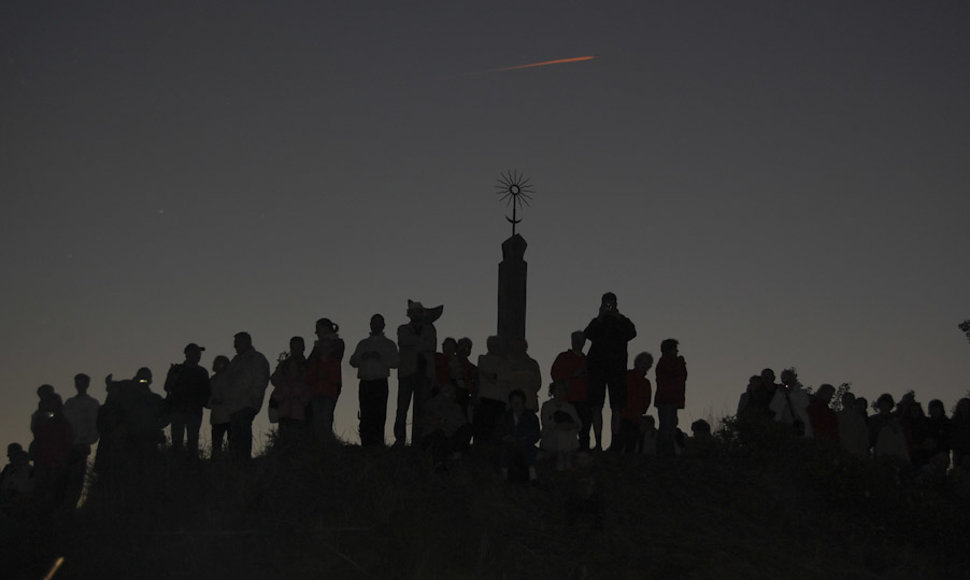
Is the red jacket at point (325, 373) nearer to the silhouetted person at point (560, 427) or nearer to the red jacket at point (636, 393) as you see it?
the silhouetted person at point (560, 427)

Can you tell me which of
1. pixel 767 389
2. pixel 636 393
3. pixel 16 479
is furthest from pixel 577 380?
pixel 16 479

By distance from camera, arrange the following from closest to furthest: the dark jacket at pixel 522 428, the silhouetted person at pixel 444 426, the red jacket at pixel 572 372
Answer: the dark jacket at pixel 522 428, the silhouetted person at pixel 444 426, the red jacket at pixel 572 372

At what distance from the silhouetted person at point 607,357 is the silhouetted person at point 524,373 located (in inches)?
28.3

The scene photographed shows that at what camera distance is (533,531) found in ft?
47.1

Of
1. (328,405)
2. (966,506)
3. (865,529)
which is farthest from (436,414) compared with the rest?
(966,506)

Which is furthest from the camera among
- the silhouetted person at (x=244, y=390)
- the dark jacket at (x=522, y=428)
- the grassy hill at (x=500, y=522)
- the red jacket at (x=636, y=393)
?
the red jacket at (x=636, y=393)

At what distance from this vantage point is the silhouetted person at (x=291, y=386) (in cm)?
1548

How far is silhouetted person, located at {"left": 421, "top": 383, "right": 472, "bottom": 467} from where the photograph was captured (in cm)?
1543

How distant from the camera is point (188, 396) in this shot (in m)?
15.5

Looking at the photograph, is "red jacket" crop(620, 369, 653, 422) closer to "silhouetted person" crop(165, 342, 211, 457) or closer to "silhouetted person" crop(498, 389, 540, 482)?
"silhouetted person" crop(498, 389, 540, 482)

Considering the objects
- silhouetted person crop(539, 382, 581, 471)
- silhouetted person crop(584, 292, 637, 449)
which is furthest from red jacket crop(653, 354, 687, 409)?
silhouetted person crop(539, 382, 581, 471)

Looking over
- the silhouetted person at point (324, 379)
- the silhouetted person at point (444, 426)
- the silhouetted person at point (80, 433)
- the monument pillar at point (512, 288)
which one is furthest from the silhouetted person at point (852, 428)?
the silhouetted person at point (80, 433)

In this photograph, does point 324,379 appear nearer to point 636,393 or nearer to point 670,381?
point 636,393

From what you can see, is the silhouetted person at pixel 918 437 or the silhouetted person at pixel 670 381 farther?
the silhouetted person at pixel 918 437
